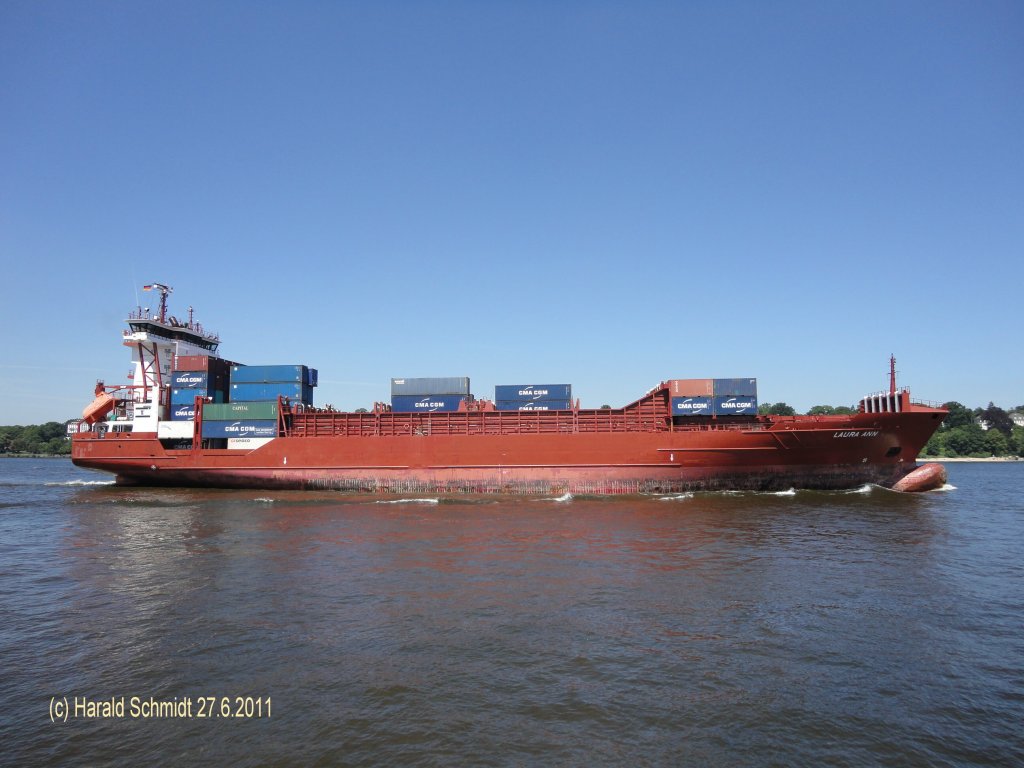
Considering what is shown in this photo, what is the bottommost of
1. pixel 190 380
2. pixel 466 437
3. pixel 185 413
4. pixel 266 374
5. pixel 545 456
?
pixel 545 456

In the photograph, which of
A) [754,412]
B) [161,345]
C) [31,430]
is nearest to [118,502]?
[161,345]

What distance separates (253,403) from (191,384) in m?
4.60

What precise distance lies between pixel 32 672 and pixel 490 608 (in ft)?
23.1

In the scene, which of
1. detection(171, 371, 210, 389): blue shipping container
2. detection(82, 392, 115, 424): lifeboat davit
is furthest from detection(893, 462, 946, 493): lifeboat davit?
detection(82, 392, 115, 424): lifeboat davit

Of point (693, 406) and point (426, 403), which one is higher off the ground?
point (426, 403)

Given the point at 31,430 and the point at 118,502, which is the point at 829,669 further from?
the point at 31,430

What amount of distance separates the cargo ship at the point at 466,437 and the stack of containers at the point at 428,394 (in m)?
0.09

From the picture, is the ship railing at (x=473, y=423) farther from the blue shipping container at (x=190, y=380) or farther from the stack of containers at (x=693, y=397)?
the blue shipping container at (x=190, y=380)

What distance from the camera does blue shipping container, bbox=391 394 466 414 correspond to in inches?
1324

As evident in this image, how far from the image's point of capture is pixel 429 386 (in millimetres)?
34438

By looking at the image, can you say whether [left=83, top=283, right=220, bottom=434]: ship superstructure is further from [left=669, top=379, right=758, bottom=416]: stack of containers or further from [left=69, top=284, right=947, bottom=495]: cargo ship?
[left=669, top=379, right=758, bottom=416]: stack of containers

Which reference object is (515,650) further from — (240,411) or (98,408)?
(98,408)

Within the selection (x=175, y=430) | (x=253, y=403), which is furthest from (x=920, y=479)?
(x=175, y=430)

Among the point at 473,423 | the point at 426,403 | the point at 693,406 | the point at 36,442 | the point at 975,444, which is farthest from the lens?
the point at 36,442
